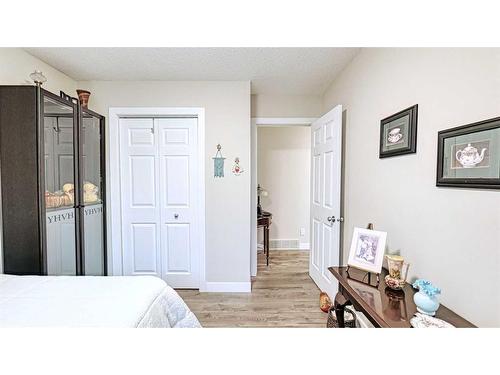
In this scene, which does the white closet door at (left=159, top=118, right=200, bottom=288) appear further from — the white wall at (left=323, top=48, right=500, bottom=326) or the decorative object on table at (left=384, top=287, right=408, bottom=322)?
the decorative object on table at (left=384, top=287, right=408, bottom=322)

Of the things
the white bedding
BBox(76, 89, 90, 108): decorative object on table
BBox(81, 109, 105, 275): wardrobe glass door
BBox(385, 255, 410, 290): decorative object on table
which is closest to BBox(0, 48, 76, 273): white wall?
BBox(76, 89, 90, 108): decorative object on table

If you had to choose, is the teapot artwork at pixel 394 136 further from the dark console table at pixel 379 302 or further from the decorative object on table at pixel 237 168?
the decorative object on table at pixel 237 168

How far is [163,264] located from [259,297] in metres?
1.19

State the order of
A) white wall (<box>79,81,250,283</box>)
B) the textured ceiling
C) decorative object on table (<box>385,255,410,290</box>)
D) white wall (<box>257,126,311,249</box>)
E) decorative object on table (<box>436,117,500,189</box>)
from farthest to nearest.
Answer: white wall (<box>257,126,311,249</box>) < white wall (<box>79,81,250,283</box>) < the textured ceiling < decorative object on table (<box>385,255,410,290</box>) < decorative object on table (<box>436,117,500,189</box>)

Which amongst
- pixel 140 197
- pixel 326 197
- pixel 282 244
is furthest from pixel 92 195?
pixel 282 244

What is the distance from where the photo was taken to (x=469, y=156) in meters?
0.96

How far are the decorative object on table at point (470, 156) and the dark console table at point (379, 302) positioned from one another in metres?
Result: 0.55

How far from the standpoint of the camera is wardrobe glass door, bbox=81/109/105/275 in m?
2.35

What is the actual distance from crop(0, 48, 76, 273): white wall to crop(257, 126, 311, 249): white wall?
2886mm

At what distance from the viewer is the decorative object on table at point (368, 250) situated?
1.36 metres

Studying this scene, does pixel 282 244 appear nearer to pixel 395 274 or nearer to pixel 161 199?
pixel 161 199
